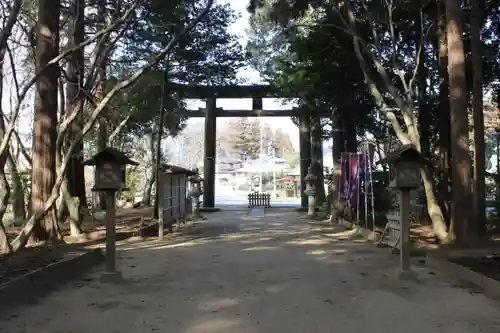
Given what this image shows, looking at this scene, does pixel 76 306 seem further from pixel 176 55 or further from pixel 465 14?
pixel 176 55

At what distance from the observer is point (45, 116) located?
39.8ft

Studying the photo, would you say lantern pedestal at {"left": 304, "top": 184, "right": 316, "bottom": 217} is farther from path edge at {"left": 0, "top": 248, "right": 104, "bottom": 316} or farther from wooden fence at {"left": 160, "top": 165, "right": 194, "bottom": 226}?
Answer: path edge at {"left": 0, "top": 248, "right": 104, "bottom": 316}

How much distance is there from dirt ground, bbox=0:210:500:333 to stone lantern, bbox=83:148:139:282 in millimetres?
491

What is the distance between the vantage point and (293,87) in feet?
65.8

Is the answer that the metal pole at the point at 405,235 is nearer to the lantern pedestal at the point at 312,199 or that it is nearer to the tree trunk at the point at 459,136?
the tree trunk at the point at 459,136

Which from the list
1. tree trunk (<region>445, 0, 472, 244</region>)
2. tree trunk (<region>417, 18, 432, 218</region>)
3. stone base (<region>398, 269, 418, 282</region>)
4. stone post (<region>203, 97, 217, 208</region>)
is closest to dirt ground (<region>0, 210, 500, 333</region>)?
stone base (<region>398, 269, 418, 282</region>)

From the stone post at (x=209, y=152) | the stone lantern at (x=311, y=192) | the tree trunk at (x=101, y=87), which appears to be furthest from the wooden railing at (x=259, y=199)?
the tree trunk at (x=101, y=87)

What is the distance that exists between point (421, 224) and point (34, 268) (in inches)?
470

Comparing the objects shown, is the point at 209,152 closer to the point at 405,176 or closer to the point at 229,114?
the point at 229,114

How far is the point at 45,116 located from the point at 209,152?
17207mm

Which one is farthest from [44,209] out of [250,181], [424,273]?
[250,181]

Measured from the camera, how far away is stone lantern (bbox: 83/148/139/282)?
27.9 feet

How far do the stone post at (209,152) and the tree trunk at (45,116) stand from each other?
55.2 ft

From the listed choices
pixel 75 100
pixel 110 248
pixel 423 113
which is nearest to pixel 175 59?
pixel 75 100
